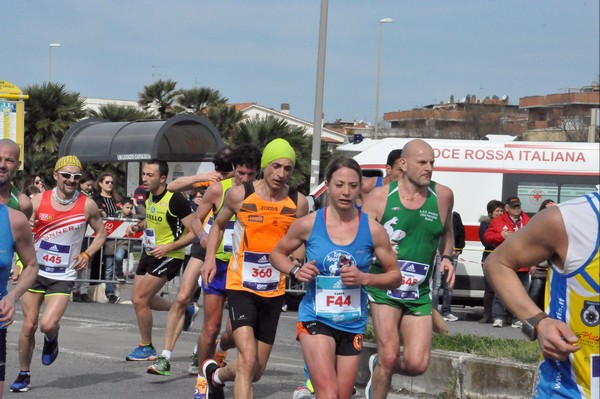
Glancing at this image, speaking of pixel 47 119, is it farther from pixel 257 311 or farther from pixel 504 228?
pixel 257 311

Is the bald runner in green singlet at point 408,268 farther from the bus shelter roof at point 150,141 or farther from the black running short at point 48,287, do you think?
the bus shelter roof at point 150,141

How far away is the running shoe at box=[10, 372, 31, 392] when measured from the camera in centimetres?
915

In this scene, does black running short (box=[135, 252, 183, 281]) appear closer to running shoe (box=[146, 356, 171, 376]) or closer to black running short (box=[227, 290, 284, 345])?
running shoe (box=[146, 356, 171, 376])

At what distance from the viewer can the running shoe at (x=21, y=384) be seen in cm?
915

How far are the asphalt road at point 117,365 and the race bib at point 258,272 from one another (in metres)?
1.53

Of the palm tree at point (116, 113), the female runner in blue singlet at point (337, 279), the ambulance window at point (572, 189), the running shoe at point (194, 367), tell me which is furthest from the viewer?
the palm tree at point (116, 113)

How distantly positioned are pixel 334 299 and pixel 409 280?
120 centimetres

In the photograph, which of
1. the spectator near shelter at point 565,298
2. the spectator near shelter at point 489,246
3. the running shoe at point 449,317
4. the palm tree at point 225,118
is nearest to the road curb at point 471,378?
the spectator near shelter at point 565,298

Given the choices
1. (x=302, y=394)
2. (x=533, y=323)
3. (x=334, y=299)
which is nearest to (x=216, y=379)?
(x=302, y=394)

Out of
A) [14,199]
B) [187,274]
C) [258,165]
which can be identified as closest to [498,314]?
[187,274]

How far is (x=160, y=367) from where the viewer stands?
10109 millimetres

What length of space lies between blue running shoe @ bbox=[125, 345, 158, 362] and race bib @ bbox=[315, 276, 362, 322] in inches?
183

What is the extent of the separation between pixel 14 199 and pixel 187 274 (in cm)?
246

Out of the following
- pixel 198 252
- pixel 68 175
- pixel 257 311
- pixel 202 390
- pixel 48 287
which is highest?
pixel 68 175
